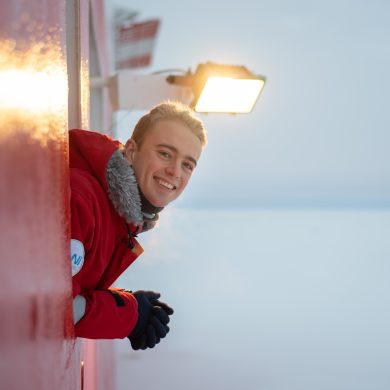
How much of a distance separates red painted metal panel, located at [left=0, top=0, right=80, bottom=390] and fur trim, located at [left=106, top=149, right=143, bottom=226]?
0.35 m

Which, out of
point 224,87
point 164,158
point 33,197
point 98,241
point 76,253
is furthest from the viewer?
point 224,87

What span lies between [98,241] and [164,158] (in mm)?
317

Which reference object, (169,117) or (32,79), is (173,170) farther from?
(32,79)

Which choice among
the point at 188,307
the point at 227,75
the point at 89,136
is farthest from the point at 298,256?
the point at 89,136

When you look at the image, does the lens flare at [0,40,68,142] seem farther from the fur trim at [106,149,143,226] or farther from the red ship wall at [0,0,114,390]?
the fur trim at [106,149,143,226]

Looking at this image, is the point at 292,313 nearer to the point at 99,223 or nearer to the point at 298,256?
the point at 298,256

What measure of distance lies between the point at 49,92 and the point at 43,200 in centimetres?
12

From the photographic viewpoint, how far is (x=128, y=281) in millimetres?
10078

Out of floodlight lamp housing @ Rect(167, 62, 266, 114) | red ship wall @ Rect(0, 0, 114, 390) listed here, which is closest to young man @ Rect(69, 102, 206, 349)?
red ship wall @ Rect(0, 0, 114, 390)

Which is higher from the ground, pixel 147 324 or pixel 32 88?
pixel 32 88

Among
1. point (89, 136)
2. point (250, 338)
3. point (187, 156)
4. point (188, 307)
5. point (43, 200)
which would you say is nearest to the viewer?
point (43, 200)

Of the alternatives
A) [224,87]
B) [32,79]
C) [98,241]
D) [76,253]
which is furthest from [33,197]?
[224,87]

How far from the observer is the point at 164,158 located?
1094 mm

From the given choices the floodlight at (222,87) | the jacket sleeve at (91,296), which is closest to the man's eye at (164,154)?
the jacket sleeve at (91,296)
